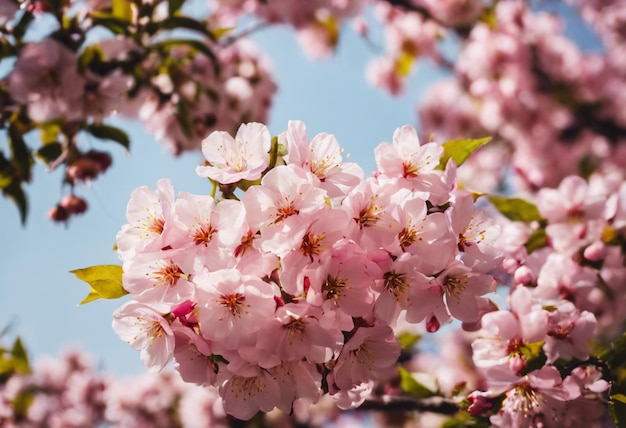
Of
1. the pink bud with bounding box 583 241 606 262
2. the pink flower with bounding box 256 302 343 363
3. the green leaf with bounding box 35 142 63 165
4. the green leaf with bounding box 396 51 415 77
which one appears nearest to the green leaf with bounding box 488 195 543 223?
the pink bud with bounding box 583 241 606 262

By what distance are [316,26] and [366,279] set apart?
3.48 metres

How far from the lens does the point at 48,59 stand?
Result: 1.80 meters

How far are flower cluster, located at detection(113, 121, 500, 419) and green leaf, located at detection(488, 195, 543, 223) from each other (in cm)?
73

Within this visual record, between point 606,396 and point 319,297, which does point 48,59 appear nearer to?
point 319,297

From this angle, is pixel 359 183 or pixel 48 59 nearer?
pixel 359 183

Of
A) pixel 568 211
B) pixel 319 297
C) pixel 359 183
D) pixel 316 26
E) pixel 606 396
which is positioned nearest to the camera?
pixel 319 297

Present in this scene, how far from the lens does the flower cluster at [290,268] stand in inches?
34.1

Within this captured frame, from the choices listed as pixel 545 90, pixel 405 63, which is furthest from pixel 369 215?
pixel 545 90

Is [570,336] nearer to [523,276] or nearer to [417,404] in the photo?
[523,276]

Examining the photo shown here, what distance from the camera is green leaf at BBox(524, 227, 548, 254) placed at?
5.50 ft

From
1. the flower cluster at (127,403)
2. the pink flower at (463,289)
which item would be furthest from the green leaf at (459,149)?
the flower cluster at (127,403)

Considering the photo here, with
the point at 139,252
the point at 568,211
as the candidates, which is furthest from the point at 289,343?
the point at 568,211

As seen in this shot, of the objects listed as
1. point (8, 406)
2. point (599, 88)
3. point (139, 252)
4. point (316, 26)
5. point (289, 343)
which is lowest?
point (8, 406)

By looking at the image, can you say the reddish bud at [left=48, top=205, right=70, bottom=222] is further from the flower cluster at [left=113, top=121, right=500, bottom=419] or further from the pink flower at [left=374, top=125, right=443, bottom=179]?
the pink flower at [left=374, top=125, right=443, bottom=179]
